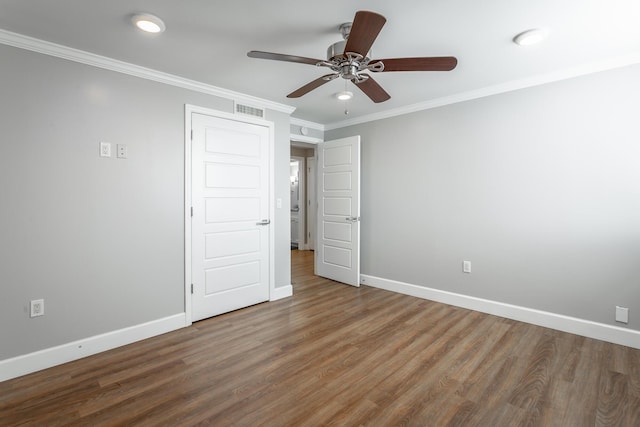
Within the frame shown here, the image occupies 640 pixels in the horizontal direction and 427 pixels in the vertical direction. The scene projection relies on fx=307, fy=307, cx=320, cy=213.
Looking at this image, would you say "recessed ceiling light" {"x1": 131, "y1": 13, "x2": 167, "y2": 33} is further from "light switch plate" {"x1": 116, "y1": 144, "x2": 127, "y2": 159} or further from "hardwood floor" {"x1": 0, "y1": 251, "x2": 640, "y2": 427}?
"hardwood floor" {"x1": 0, "y1": 251, "x2": 640, "y2": 427}

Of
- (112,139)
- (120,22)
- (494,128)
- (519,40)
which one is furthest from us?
(494,128)

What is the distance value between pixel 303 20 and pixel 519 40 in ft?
5.36

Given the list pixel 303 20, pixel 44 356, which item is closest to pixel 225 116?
pixel 303 20

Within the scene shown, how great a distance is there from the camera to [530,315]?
10.5 feet

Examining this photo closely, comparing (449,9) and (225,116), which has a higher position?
(449,9)

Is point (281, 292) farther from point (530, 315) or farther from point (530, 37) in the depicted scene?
point (530, 37)

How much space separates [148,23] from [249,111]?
5.30 ft

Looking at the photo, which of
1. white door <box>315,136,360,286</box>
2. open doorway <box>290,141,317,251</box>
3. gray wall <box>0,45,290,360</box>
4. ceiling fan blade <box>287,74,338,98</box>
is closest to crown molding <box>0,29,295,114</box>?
gray wall <box>0,45,290,360</box>

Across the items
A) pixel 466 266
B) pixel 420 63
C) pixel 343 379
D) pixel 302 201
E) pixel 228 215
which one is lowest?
pixel 343 379

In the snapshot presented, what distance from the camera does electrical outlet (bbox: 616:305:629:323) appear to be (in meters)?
2.71

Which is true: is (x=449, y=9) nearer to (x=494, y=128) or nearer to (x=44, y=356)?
(x=494, y=128)

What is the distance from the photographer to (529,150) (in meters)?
3.16

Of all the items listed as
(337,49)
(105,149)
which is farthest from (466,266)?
(105,149)

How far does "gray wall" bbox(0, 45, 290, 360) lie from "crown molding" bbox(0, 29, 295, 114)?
0.05m
